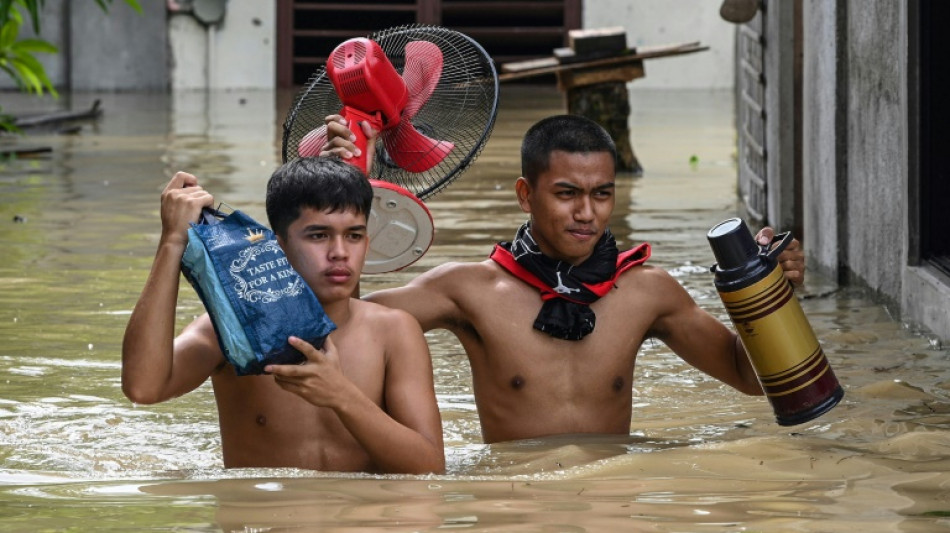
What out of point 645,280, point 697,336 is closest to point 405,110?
point 645,280

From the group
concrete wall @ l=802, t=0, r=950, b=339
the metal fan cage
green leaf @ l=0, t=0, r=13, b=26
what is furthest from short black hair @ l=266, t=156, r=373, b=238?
green leaf @ l=0, t=0, r=13, b=26

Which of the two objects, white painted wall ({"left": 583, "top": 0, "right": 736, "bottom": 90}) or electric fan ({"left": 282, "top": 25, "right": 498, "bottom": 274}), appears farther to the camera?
white painted wall ({"left": 583, "top": 0, "right": 736, "bottom": 90})

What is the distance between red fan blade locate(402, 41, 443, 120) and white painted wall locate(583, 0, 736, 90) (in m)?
18.7

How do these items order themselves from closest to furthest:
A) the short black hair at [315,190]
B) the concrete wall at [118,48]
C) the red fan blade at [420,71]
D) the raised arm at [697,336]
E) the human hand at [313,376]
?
the human hand at [313,376], the short black hair at [315,190], the raised arm at [697,336], the red fan blade at [420,71], the concrete wall at [118,48]

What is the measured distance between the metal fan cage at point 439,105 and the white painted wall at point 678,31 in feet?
61.3

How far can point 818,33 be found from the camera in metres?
8.43

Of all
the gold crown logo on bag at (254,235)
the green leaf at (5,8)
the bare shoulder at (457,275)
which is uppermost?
the green leaf at (5,8)

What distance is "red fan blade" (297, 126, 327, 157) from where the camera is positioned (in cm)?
444

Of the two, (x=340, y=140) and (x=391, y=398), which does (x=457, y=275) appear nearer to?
(x=340, y=140)

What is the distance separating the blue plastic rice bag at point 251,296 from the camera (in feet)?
11.5

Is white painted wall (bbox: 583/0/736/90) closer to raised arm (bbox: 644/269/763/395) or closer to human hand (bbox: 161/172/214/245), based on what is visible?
raised arm (bbox: 644/269/763/395)

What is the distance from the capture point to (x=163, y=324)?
363 cm

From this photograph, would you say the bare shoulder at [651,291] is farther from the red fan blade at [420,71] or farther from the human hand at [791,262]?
the red fan blade at [420,71]

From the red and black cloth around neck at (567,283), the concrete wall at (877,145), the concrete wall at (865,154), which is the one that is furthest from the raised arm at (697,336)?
the concrete wall at (877,145)
